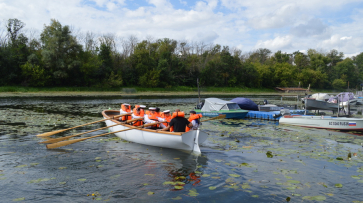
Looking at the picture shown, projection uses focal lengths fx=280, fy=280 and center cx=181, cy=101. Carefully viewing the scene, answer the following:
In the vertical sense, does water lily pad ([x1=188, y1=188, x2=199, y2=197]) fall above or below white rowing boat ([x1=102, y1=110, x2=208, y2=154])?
below

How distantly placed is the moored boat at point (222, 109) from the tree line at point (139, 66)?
129 feet

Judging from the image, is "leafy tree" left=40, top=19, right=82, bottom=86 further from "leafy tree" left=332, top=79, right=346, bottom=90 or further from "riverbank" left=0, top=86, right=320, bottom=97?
"leafy tree" left=332, top=79, right=346, bottom=90

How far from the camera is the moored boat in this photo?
23859mm

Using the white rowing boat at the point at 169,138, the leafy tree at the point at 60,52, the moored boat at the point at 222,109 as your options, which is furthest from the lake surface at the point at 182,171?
the leafy tree at the point at 60,52

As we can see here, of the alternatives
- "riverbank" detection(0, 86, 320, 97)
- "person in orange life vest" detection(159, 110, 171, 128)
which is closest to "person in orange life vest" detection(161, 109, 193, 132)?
"person in orange life vest" detection(159, 110, 171, 128)

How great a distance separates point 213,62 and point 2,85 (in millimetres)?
51394

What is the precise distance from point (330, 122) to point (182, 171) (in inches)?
517

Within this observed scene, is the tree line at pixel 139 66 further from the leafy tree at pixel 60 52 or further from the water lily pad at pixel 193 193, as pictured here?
the water lily pad at pixel 193 193

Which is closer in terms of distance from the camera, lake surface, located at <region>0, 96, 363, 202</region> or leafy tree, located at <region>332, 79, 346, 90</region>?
lake surface, located at <region>0, 96, 363, 202</region>

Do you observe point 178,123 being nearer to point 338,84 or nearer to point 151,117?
point 151,117

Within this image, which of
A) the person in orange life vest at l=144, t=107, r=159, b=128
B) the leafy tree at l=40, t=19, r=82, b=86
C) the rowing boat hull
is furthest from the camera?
the leafy tree at l=40, t=19, r=82, b=86

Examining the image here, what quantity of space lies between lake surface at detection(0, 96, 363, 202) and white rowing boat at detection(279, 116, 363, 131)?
12.0 feet

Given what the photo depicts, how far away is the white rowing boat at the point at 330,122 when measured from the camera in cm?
1775

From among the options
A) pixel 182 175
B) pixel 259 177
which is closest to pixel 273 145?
pixel 259 177
